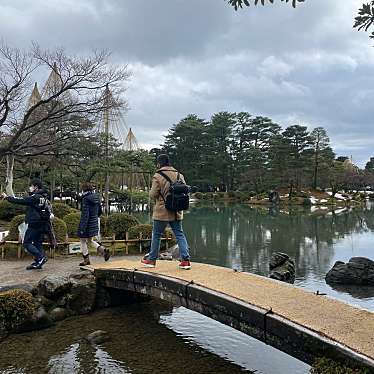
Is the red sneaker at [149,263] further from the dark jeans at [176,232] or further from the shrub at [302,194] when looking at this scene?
the shrub at [302,194]

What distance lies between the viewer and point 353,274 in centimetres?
908

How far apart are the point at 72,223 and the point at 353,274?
6669mm

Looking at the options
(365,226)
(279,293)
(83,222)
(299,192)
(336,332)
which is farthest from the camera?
(299,192)

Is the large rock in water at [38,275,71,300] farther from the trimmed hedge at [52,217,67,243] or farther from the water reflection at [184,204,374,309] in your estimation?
the water reflection at [184,204,374,309]

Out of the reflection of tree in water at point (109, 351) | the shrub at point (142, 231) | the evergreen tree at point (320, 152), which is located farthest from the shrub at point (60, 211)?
the evergreen tree at point (320, 152)

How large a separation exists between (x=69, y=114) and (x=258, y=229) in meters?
10.7

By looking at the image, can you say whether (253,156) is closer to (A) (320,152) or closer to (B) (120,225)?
(A) (320,152)

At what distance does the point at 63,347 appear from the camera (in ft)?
15.5

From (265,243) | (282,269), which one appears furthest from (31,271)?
(265,243)

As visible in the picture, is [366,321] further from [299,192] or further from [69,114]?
[299,192]

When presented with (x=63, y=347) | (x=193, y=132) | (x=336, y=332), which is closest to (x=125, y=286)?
(x=63, y=347)

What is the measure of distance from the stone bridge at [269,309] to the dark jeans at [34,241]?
1.38 meters

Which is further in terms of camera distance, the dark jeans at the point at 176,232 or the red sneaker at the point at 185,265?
the red sneaker at the point at 185,265

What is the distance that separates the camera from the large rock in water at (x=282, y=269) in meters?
9.25
